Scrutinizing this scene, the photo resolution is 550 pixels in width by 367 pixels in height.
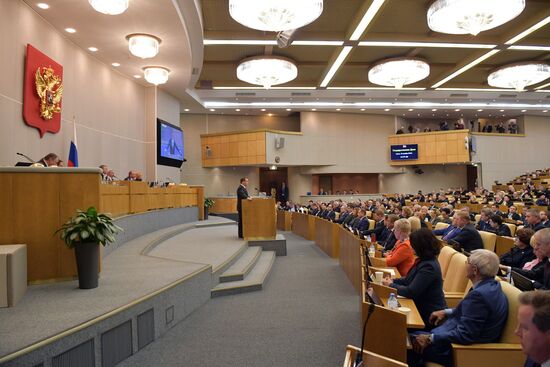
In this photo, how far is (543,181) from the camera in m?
17.3

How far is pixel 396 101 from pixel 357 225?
10.7 meters

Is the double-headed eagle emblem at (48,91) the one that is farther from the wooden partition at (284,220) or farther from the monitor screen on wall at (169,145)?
the wooden partition at (284,220)

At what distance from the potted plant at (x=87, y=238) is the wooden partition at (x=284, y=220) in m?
12.3

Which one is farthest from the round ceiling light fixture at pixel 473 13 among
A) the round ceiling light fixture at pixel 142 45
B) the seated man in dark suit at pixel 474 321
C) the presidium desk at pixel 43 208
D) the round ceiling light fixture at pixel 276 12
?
the presidium desk at pixel 43 208

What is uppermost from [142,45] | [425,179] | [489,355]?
[142,45]

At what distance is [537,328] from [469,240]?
464 cm

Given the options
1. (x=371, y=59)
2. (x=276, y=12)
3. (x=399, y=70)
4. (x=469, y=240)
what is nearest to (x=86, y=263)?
(x=469, y=240)

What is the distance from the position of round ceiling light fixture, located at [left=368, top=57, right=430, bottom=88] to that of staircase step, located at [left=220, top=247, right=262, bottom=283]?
726 cm

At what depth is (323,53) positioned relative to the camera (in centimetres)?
1219

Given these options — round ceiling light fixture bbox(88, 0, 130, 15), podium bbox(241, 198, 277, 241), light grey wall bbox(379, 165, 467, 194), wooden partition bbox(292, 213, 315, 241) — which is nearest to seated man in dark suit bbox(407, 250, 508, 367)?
round ceiling light fixture bbox(88, 0, 130, 15)

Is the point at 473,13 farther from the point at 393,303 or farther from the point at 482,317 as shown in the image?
the point at 482,317

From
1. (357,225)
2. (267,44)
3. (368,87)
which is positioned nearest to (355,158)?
(368,87)

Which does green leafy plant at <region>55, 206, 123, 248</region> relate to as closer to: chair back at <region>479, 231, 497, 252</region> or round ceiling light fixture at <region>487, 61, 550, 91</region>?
chair back at <region>479, 231, 497, 252</region>

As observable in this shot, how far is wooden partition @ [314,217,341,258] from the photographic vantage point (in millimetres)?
9148
